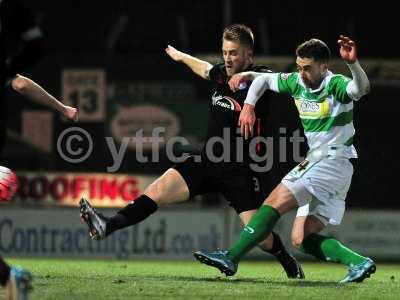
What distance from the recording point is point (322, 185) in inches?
356

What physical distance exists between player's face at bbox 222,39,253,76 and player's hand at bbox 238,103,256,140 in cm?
55

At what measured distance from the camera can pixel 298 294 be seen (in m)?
8.22

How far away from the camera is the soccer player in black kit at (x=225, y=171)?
9508mm

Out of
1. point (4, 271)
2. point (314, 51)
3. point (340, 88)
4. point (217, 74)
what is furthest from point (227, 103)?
point (4, 271)

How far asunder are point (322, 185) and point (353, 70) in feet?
3.20

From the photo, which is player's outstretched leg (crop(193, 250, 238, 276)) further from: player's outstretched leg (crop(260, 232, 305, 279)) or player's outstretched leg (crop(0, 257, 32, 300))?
player's outstretched leg (crop(0, 257, 32, 300))

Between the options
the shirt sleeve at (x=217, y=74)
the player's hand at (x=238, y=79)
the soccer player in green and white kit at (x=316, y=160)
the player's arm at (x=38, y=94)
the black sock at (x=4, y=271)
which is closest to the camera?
the black sock at (x=4, y=271)

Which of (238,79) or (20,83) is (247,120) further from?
(20,83)

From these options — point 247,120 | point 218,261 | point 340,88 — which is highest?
point 340,88

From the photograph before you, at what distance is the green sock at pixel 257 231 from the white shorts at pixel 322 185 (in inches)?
9.1

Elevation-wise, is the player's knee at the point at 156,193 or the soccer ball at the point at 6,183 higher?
the soccer ball at the point at 6,183

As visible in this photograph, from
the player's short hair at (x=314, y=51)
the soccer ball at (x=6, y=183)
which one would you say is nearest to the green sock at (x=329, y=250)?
the player's short hair at (x=314, y=51)

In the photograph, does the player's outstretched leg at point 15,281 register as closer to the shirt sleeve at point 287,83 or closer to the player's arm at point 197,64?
the shirt sleeve at point 287,83

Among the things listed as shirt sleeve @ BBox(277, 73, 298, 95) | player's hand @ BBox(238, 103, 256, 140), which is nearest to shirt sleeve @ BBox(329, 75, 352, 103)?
shirt sleeve @ BBox(277, 73, 298, 95)
